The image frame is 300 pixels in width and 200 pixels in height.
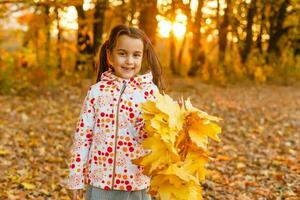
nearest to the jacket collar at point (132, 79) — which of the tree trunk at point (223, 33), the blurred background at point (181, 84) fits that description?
the blurred background at point (181, 84)

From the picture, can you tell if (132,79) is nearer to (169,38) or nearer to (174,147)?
(174,147)

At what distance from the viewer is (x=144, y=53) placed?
3.15m

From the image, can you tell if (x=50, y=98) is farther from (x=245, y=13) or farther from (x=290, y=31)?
(x=290, y=31)

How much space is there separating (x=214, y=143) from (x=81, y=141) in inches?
205

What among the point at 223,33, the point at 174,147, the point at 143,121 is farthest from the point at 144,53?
the point at 223,33

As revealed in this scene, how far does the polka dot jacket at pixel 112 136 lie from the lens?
2.94 meters

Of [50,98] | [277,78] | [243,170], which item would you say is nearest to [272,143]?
[243,170]

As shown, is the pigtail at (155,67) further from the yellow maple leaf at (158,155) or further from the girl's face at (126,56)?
the yellow maple leaf at (158,155)

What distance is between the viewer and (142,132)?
9.70 feet

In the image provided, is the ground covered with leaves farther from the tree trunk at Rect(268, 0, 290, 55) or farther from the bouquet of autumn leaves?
the tree trunk at Rect(268, 0, 290, 55)

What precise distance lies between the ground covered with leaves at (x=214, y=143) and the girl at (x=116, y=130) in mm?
2091

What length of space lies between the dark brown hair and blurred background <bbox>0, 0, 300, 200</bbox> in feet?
3.14

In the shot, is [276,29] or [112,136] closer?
[112,136]

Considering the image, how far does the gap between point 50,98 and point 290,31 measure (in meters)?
11.7
